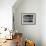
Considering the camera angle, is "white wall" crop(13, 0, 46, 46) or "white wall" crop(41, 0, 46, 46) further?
"white wall" crop(13, 0, 46, 46)

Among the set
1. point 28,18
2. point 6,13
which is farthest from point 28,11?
point 6,13

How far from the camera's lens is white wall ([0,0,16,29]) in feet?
16.0

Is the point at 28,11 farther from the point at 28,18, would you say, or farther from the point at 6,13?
the point at 6,13

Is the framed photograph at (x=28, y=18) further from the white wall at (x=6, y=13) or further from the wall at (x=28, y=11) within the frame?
the white wall at (x=6, y=13)

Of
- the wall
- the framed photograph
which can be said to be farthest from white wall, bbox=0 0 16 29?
the framed photograph

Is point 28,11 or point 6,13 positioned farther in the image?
point 28,11

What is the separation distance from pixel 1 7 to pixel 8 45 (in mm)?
2373

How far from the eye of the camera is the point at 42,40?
5.85m

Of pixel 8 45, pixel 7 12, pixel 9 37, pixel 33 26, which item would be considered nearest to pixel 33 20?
pixel 33 26

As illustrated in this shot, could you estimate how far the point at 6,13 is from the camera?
493cm

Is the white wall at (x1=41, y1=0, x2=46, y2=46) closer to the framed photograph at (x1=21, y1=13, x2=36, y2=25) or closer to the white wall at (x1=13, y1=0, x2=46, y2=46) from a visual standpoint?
the white wall at (x1=13, y1=0, x2=46, y2=46)

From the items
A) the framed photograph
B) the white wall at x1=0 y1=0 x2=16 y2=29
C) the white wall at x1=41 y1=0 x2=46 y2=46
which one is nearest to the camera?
the white wall at x1=0 y1=0 x2=16 y2=29

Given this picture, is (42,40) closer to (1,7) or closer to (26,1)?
(26,1)

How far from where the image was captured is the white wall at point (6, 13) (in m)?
4.88
